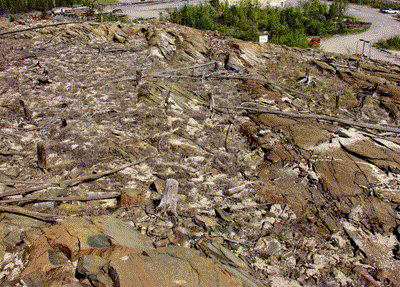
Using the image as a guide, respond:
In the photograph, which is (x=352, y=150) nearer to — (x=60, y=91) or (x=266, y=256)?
(x=266, y=256)

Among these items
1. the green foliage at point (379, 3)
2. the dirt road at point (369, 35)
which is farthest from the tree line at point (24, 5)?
the green foliage at point (379, 3)

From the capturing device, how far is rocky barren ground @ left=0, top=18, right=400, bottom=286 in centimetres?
339

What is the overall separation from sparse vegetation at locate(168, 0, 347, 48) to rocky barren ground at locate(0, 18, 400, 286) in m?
8.49

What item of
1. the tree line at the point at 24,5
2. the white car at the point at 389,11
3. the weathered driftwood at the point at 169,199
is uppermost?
the tree line at the point at 24,5

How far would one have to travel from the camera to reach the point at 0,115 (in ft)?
22.5

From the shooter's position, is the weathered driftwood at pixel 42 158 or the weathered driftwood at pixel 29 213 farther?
the weathered driftwood at pixel 42 158

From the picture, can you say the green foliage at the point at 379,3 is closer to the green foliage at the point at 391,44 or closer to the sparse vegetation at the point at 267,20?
the sparse vegetation at the point at 267,20

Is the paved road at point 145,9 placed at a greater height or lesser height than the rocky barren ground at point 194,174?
greater

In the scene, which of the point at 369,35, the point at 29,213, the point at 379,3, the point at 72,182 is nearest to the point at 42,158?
the point at 72,182

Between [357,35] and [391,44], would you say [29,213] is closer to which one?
[391,44]

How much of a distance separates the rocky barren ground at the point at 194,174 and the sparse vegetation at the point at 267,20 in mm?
8492

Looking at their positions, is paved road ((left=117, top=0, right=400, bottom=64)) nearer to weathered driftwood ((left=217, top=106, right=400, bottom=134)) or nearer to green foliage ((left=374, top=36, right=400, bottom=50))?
green foliage ((left=374, top=36, right=400, bottom=50))

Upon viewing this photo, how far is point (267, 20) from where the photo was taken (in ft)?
73.5

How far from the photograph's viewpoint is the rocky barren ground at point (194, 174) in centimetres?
339
